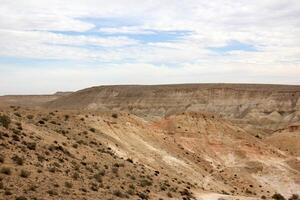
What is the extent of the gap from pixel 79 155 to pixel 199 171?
1372 cm

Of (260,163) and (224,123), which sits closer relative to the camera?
(260,163)

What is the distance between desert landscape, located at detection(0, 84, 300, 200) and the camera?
22828 mm

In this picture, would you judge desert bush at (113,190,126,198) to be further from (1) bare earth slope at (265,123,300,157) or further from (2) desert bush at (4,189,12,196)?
(1) bare earth slope at (265,123,300,157)

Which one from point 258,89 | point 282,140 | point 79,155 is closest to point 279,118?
point 258,89

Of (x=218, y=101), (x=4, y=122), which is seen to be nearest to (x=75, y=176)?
(x=4, y=122)

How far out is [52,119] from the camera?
38.1 metres

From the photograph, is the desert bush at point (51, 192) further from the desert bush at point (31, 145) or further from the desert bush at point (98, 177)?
the desert bush at point (31, 145)

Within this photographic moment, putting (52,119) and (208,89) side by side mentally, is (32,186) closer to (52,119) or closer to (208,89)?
(52,119)

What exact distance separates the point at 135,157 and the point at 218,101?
71075mm

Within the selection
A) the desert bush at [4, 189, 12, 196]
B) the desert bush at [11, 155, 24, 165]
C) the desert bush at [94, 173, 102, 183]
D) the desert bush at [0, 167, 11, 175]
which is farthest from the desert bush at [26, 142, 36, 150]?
the desert bush at [4, 189, 12, 196]

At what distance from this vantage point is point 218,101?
107062 mm

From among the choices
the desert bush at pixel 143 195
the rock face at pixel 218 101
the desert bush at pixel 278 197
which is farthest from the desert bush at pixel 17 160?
the rock face at pixel 218 101

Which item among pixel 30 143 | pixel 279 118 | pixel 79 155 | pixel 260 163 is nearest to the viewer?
pixel 30 143

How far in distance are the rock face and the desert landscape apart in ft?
110
